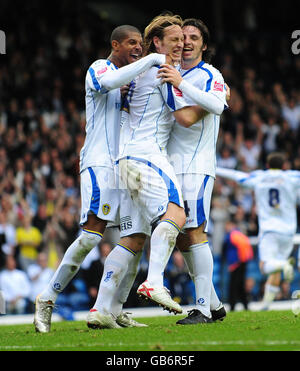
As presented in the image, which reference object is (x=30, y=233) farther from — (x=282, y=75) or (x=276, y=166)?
(x=282, y=75)

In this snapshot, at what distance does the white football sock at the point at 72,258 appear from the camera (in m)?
7.77

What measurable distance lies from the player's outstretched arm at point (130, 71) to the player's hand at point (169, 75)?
78 mm

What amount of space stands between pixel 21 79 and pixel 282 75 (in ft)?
26.6

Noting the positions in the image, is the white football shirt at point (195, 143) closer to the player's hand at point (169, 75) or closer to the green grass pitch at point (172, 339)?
the player's hand at point (169, 75)

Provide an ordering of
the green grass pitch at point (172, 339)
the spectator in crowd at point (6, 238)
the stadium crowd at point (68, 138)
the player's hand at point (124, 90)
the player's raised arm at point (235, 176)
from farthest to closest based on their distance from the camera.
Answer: the stadium crowd at point (68, 138) < the spectator in crowd at point (6, 238) < the player's raised arm at point (235, 176) < the player's hand at point (124, 90) < the green grass pitch at point (172, 339)

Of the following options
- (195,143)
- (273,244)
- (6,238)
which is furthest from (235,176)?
(6,238)

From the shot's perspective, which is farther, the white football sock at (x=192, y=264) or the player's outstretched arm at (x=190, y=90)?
the white football sock at (x=192, y=264)

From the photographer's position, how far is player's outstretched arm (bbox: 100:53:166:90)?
7.36 meters

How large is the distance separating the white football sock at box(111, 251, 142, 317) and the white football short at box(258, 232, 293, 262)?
507cm

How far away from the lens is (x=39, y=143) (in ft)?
62.2

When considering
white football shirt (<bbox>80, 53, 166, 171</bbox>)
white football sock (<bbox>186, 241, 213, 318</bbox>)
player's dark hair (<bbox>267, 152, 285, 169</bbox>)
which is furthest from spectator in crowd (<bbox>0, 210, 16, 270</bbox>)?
white football sock (<bbox>186, 241, 213, 318</bbox>)

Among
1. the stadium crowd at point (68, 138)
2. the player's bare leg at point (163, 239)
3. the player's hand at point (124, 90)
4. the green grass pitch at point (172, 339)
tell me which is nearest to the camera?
the green grass pitch at point (172, 339)

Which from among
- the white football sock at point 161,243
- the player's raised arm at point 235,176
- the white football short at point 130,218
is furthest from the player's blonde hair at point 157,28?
the player's raised arm at point 235,176
